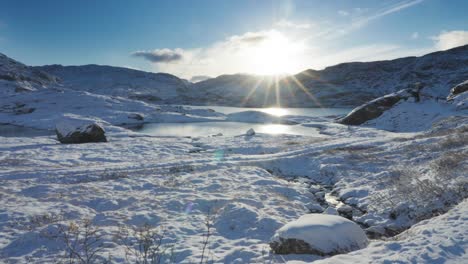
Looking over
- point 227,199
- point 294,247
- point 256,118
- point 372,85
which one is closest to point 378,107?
point 256,118

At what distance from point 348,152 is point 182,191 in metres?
13.5

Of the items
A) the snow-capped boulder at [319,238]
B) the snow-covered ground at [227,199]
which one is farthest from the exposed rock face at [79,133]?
the snow-capped boulder at [319,238]

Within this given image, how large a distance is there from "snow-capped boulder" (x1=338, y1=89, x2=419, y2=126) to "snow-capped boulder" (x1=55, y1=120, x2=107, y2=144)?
38065 mm

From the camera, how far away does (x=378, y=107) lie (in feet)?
154

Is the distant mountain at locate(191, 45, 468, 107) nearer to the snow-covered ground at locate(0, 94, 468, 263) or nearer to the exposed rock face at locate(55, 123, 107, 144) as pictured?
the exposed rock face at locate(55, 123, 107, 144)

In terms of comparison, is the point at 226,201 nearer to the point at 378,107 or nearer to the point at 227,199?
the point at 227,199

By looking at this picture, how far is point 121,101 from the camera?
294ft

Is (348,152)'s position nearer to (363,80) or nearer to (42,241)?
(42,241)

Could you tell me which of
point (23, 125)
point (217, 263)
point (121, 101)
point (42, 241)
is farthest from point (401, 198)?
point (121, 101)

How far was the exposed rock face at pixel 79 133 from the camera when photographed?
29172 millimetres

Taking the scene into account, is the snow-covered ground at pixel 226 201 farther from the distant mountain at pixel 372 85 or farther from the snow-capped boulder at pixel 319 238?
the distant mountain at pixel 372 85

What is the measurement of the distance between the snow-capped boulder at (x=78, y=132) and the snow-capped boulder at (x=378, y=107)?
125 feet

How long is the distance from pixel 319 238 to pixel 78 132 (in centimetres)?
2830

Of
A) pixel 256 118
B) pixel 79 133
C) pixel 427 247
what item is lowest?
pixel 256 118
